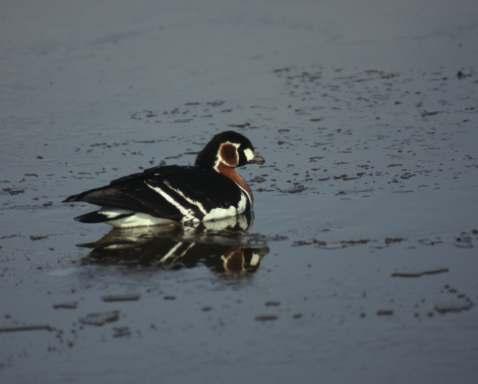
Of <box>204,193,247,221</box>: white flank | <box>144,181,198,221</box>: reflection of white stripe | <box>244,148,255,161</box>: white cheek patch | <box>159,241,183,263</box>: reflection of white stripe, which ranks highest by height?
<box>244,148,255,161</box>: white cheek patch

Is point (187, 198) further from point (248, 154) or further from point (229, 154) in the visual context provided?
point (248, 154)

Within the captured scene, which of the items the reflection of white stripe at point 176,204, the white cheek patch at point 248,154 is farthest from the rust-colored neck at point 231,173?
the reflection of white stripe at point 176,204

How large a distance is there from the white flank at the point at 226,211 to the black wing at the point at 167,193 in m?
0.04

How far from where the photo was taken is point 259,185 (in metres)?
12.3

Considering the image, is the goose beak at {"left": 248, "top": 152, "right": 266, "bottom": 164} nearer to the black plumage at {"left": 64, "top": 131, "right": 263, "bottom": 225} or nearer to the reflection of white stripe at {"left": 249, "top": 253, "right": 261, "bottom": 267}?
the black plumage at {"left": 64, "top": 131, "right": 263, "bottom": 225}

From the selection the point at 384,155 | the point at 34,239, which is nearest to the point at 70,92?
the point at 384,155

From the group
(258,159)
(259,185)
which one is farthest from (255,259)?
(259,185)

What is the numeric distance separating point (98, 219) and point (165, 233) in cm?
62

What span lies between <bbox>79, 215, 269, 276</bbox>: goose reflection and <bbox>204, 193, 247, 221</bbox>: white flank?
2.0 inches

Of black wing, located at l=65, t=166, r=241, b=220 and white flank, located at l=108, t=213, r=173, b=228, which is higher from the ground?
black wing, located at l=65, t=166, r=241, b=220

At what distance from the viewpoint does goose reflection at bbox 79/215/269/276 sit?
9.54 m

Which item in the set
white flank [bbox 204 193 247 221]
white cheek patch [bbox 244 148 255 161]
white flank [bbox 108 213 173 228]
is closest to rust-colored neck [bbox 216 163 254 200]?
white cheek patch [bbox 244 148 255 161]

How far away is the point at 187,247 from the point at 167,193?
33.1 inches

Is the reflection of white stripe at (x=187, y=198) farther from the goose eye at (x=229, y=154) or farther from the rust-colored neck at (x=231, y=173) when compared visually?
the goose eye at (x=229, y=154)
